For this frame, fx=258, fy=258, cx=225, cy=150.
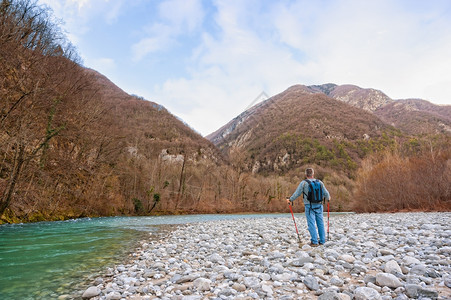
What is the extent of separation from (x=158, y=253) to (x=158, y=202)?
1440 inches

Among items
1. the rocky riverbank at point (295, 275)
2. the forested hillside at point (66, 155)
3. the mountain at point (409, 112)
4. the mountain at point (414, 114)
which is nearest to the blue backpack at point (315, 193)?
the rocky riverbank at point (295, 275)

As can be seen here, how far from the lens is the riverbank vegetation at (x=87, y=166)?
19.9 m

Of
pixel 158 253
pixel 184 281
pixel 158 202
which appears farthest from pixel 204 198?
pixel 184 281

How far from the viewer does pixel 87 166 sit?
107ft

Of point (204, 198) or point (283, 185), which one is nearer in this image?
point (204, 198)

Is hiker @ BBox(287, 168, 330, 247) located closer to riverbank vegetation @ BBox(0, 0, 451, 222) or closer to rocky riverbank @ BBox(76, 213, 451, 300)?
rocky riverbank @ BBox(76, 213, 451, 300)

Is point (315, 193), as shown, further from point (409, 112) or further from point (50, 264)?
point (409, 112)

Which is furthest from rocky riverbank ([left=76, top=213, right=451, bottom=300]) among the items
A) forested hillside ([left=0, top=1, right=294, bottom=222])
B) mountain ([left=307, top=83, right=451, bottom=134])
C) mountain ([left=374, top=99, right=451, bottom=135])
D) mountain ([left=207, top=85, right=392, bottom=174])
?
mountain ([left=374, top=99, right=451, bottom=135])

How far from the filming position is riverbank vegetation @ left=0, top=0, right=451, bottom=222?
19859 mm

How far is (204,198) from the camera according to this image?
175 ft

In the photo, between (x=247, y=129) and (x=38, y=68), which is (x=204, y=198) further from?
(x=247, y=129)

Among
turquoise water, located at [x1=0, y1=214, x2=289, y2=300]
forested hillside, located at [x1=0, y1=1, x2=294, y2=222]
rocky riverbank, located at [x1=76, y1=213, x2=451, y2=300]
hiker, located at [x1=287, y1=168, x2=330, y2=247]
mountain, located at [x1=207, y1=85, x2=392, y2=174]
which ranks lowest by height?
turquoise water, located at [x1=0, y1=214, x2=289, y2=300]

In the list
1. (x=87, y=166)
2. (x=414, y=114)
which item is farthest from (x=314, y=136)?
(x=87, y=166)

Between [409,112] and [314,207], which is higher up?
[409,112]
